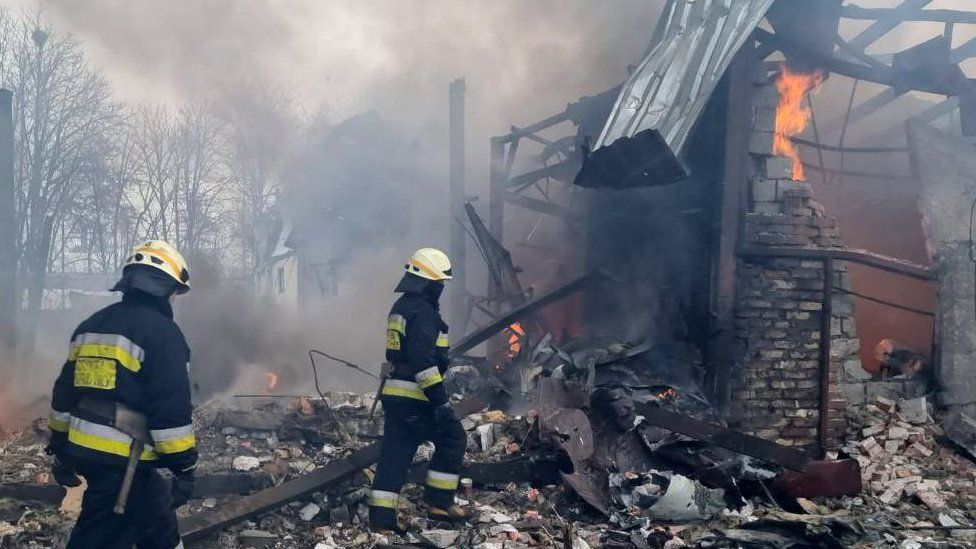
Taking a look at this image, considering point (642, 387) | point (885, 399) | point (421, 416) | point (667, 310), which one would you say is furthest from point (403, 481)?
point (885, 399)

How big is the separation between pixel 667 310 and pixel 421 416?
11.0 ft

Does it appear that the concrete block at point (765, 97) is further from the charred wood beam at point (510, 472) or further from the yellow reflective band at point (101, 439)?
the yellow reflective band at point (101, 439)

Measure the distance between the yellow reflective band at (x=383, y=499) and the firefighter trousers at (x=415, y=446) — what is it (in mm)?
30

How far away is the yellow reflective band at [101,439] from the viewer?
3227mm

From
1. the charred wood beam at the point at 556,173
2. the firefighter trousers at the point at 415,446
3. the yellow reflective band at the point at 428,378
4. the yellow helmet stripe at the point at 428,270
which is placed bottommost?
the firefighter trousers at the point at 415,446

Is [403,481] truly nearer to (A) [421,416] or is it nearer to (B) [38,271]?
(A) [421,416]

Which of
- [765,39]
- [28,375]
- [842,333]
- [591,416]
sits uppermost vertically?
[765,39]

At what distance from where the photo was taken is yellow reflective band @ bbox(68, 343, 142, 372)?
3.23m

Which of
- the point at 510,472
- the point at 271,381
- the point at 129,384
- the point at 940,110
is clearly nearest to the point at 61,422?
the point at 129,384

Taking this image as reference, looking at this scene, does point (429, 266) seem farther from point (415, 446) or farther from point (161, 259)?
point (161, 259)

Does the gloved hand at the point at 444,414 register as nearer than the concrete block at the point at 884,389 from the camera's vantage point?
Yes

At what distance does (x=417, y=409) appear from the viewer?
4.86 meters

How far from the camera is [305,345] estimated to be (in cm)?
1288

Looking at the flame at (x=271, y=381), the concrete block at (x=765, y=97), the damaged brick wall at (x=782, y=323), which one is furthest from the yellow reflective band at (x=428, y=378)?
the flame at (x=271, y=381)
